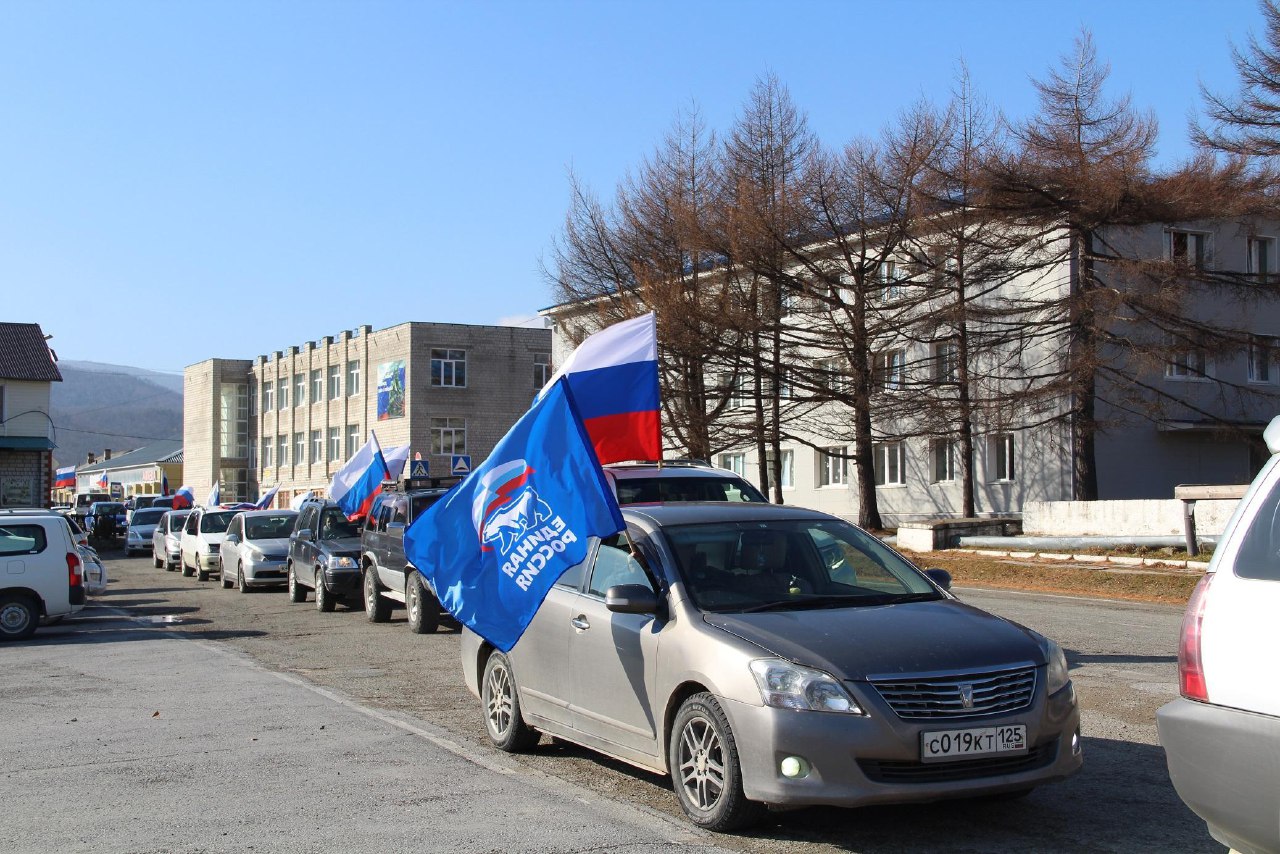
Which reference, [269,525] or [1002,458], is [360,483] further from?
[1002,458]

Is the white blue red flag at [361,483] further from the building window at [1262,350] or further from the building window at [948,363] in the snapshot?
the building window at [1262,350]

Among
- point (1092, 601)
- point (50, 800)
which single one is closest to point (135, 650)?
point (50, 800)

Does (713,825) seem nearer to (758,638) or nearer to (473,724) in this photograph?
(758,638)

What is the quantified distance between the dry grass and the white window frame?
11.2 meters

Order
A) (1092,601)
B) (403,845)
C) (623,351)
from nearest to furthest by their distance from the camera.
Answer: (403,845)
(623,351)
(1092,601)

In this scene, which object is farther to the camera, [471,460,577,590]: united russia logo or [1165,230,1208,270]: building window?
[1165,230,1208,270]: building window

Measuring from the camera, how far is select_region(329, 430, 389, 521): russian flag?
20547 millimetres

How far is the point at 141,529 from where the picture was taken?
150 ft

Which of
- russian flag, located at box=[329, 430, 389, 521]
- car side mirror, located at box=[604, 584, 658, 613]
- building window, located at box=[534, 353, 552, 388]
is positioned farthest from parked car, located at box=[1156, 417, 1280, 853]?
building window, located at box=[534, 353, 552, 388]

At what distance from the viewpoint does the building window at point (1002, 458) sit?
3812 cm

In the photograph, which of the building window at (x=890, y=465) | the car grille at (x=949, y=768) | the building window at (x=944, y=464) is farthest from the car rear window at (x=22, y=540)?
the building window at (x=890, y=465)

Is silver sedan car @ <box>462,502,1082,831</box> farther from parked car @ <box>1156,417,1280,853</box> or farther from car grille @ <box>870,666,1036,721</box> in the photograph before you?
parked car @ <box>1156,417,1280,853</box>

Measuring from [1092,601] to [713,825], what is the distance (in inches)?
571

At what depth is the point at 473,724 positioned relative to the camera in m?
9.52
